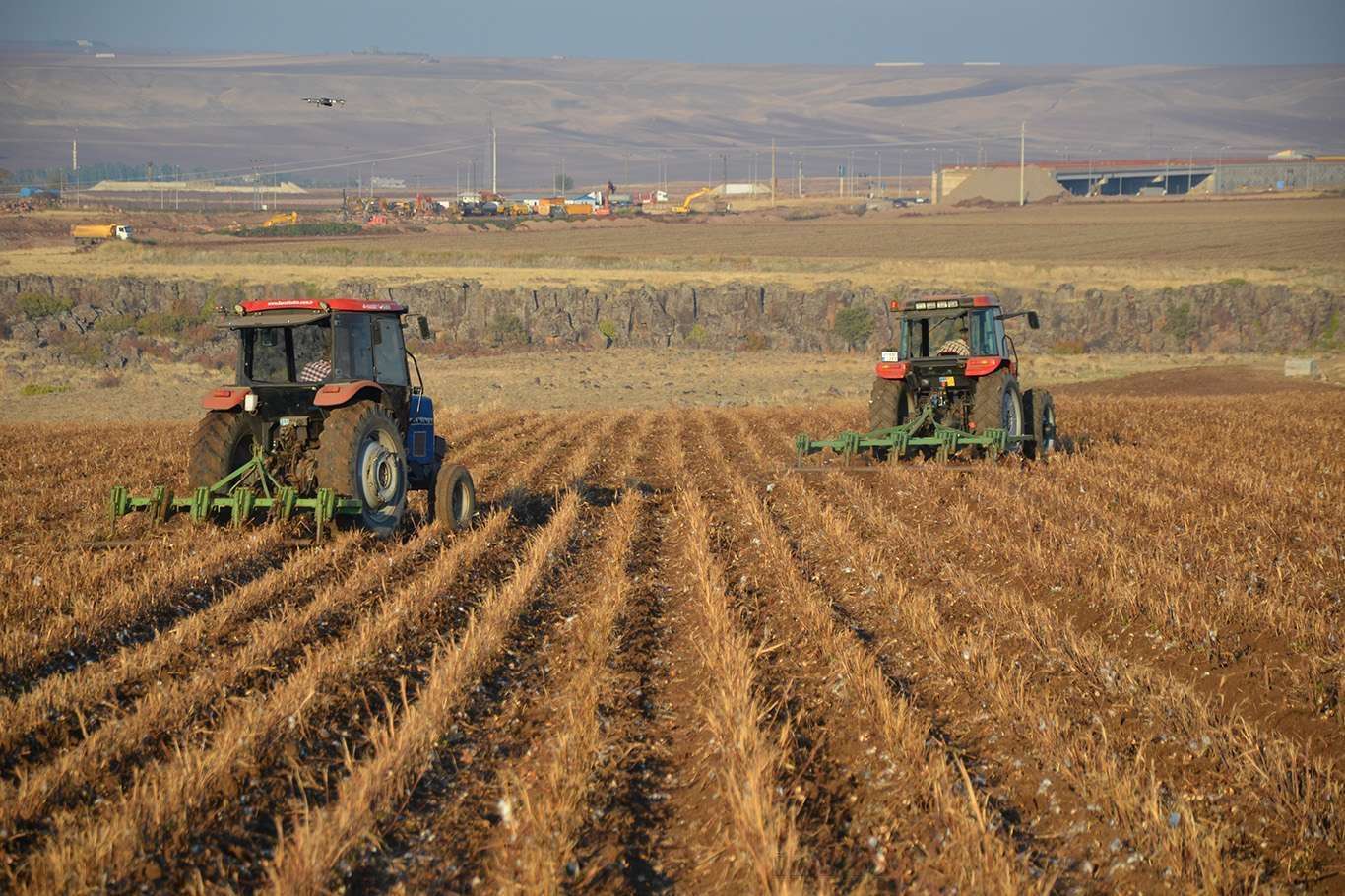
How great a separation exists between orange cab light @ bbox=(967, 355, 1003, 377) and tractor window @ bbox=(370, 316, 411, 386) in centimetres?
715

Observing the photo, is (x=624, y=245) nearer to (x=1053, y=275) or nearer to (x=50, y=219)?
(x=1053, y=275)

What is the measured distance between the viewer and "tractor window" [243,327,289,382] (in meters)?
12.3

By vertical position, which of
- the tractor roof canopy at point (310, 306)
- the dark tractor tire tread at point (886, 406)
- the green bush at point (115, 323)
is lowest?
the dark tractor tire tread at point (886, 406)

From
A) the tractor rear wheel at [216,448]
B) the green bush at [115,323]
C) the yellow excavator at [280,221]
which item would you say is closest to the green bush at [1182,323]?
the green bush at [115,323]

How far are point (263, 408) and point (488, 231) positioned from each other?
6987cm

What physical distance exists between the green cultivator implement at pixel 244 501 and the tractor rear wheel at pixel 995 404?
828 cm

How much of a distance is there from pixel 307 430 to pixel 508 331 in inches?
1226

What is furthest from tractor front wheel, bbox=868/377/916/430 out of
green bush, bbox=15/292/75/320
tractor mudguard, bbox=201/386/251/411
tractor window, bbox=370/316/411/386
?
green bush, bbox=15/292/75/320

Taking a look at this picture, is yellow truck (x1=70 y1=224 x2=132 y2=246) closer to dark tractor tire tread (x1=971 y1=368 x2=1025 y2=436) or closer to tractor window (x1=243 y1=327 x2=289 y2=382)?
dark tractor tire tread (x1=971 y1=368 x2=1025 y2=436)

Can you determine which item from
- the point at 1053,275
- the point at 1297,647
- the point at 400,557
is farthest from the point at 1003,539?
the point at 1053,275

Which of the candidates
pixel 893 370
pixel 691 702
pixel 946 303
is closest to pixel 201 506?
pixel 691 702

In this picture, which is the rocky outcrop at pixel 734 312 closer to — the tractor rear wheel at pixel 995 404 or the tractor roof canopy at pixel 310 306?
the tractor rear wheel at pixel 995 404

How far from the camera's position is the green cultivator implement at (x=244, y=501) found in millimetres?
11117

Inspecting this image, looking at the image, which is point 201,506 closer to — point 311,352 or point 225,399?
point 225,399
